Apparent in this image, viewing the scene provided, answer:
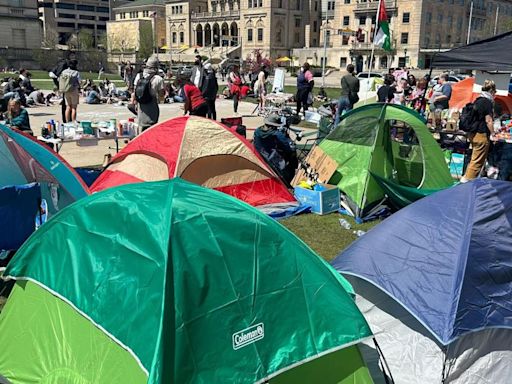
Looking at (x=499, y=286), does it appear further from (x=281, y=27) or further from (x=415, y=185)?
(x=281, y=27)

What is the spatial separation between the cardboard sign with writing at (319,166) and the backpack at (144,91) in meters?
3.36

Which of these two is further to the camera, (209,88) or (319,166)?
(209,88)

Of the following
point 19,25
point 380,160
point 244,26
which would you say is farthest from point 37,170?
point 244,26

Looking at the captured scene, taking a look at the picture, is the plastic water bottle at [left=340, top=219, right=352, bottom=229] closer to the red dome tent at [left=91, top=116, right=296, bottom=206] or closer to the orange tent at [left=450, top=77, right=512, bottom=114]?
the red dome tent at [left=91, top=116, right=296, bottom=206]

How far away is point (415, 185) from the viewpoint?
867 centimetres

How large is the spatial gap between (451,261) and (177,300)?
2.04 metres

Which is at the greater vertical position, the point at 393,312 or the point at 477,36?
the point at 477,36

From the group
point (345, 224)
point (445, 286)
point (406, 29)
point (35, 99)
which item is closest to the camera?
point (445, 286)

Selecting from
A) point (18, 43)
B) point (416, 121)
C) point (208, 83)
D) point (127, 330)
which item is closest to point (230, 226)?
point (127, 330)

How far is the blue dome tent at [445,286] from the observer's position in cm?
369

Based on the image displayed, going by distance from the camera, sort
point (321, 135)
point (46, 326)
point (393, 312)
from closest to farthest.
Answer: point (46, 326), point (393, 312), point (321, 135)

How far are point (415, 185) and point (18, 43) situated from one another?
2974 inches

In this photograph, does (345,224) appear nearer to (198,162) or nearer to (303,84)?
(198,162)

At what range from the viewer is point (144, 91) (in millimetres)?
10094
